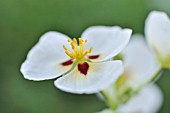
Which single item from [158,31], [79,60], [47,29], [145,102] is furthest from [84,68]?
[47,29]

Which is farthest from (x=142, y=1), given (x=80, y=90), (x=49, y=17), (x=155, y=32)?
(x=80, y=90)

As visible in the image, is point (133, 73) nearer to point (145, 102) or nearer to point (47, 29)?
point (145, 102)

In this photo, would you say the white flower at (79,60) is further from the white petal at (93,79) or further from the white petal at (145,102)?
the white petal at (145,102)

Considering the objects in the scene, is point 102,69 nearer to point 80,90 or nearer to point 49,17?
point 80,90

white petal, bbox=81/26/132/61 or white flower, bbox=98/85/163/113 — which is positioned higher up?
white petal, bbox=81/26/132/61

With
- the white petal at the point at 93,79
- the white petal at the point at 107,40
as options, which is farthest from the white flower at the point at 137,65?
the white petal at the point at 93,79

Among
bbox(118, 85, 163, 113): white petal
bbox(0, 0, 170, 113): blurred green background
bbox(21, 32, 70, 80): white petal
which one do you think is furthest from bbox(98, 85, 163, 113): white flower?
bbox(21, 32, 70, 80): white petal

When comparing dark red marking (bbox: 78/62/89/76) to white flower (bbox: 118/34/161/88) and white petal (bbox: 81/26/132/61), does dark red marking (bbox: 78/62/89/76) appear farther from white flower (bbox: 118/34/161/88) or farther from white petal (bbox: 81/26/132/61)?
white flower (bbox: 118/34/161/88)
